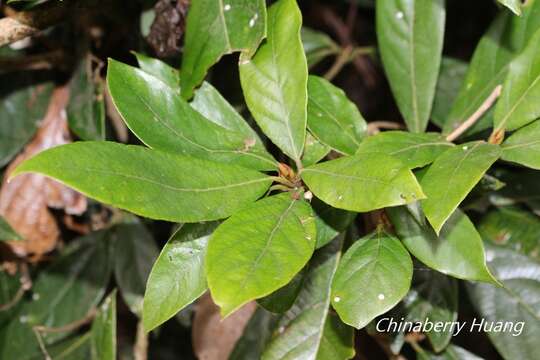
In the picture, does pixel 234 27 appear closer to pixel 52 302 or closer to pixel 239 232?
pixel 239 232

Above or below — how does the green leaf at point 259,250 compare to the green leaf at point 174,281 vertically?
above

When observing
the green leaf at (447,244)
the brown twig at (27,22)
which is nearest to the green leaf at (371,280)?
the green leaf at (447,244)

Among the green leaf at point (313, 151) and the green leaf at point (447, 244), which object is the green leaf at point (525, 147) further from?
the green leaf at point (313, 151)

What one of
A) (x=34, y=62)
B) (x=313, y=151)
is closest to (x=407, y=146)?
(x=313, y=151)

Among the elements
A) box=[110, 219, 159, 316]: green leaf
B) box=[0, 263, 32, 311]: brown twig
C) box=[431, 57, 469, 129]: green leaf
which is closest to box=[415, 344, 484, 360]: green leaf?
box=[431, 57, 469, 129]: green leaf

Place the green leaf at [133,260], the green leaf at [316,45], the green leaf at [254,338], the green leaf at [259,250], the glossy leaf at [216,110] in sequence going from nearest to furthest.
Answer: the green leaf at [259,250] → the glossy leaf at [216,110] → the green leaf at [254,338] → the green leaf at [133,260] → the green leaf at [316,45]
